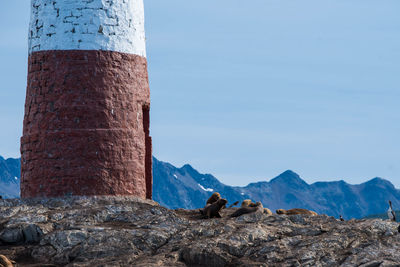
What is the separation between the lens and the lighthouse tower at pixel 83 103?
21500mm

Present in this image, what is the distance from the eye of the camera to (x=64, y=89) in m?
21.7

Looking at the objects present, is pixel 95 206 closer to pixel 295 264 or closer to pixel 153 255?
pixel 153 255

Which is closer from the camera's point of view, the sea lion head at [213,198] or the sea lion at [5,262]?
the sea lion at [5,262]

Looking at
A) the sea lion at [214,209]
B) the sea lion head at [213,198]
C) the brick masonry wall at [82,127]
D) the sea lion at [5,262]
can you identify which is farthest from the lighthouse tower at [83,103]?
the sea lion at [5,262]

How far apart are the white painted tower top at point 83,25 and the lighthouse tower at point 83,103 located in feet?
0.10

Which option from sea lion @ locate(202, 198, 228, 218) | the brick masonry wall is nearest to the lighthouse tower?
the brick masonry wall

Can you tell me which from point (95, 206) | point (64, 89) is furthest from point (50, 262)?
point (64, 89)

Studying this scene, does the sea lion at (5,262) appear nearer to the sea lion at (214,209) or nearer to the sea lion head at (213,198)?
the sea lion at (214,209)

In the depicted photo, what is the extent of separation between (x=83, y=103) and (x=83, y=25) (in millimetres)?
2520

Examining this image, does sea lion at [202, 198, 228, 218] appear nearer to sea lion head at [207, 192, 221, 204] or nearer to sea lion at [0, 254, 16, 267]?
sea lion head at [207, 192, 221, 204]

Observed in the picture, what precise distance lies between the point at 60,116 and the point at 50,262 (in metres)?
5.73

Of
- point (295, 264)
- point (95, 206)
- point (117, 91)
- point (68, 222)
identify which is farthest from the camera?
point (117, 91)

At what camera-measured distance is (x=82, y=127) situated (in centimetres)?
2153

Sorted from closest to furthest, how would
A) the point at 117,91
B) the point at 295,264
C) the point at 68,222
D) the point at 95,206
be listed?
the point at 295,264 → the point at 68,222 → the point at 95,206 → the point at 117,91
